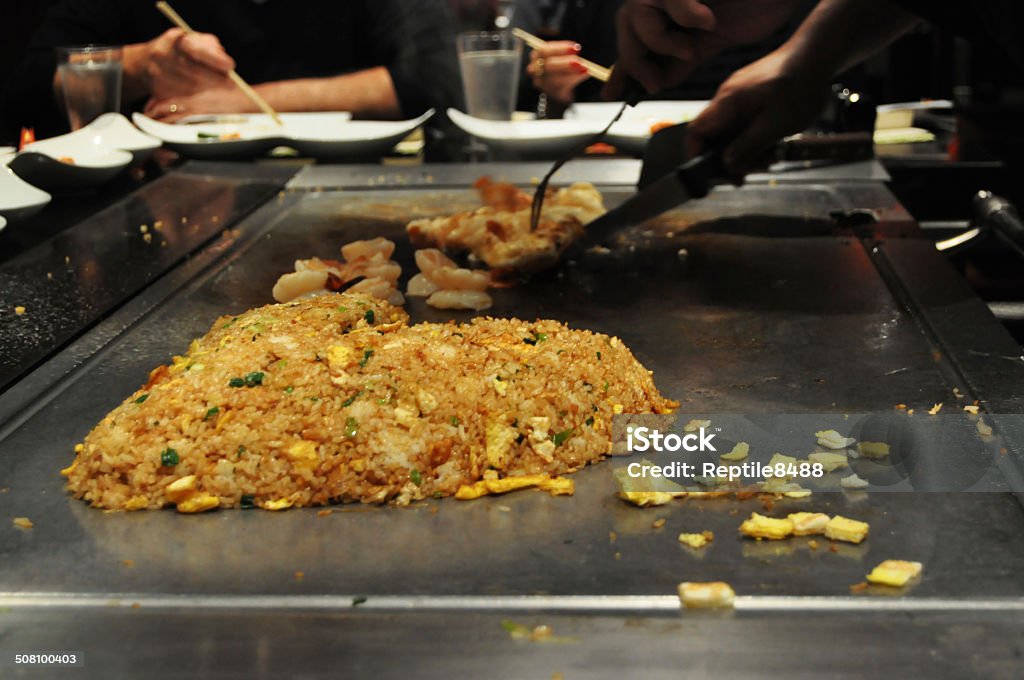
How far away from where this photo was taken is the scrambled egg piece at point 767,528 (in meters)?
1.07

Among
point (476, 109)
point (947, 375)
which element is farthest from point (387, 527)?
point (476, 109)

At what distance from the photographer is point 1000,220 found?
6.65ft

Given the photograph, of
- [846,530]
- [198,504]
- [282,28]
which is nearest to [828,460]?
[846,530]

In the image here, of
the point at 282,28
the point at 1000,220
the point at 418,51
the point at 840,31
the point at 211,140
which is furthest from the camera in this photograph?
the point at 282,28

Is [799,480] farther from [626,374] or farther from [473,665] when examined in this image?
[473,665]

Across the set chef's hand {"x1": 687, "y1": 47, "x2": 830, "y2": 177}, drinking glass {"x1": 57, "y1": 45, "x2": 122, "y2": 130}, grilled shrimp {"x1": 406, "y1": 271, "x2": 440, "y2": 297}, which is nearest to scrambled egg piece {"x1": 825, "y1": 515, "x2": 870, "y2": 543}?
grilled shrimp {"x1": 406, "y1": 271, "x2": 440, "y2": 297}

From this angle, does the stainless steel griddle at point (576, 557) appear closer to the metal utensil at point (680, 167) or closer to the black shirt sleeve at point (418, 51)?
the metal utensil at point (680, 167)

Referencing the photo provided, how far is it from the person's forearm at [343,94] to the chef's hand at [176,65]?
0.72 feet

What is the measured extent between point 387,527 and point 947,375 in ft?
2.74

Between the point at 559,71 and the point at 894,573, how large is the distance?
2738 mm

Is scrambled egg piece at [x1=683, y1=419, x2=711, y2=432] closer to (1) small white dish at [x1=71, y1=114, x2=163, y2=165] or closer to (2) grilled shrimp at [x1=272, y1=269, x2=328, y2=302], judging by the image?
(2) grilled shrimp at [x1=272, y1=269, x2=328, y2=302]

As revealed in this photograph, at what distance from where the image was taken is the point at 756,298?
1860mm

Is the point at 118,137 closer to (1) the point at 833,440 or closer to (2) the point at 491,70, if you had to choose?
(2) the point at 491,70

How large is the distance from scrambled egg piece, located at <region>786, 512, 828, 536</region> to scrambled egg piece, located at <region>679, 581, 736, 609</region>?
0.51ft
